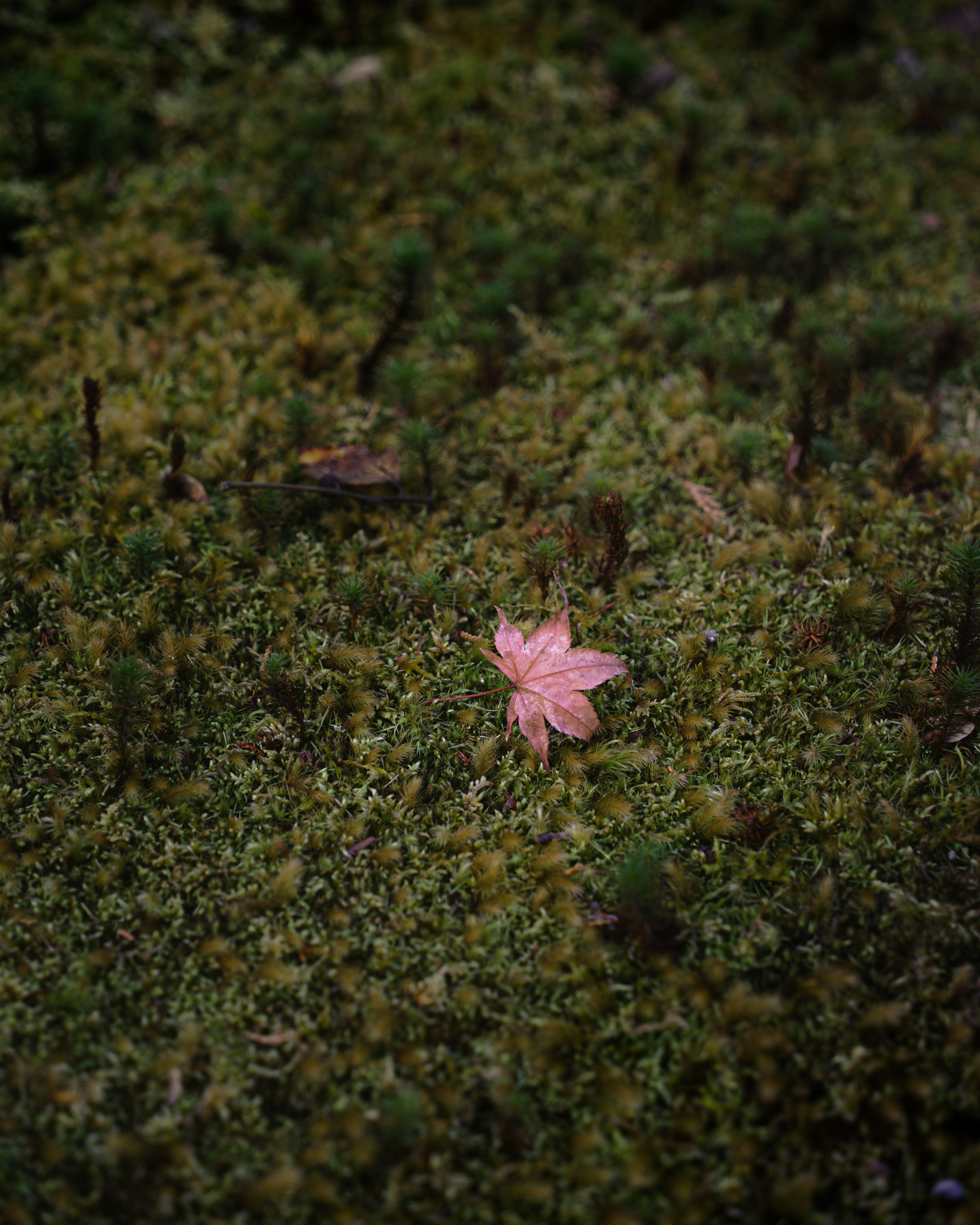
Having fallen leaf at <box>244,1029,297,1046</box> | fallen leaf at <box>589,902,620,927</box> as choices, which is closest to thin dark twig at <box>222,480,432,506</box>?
fallen leaf at <box>589,902,620,927</box>

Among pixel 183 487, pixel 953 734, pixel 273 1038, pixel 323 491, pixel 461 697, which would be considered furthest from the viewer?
pixel 183 487

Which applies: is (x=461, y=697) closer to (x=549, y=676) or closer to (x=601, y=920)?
(x=549, y=676)

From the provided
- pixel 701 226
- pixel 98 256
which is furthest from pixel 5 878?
pixel 701 226

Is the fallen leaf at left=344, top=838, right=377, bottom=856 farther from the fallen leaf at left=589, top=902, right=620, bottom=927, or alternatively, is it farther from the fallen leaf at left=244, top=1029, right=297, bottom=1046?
the fallen leaf at left=589, top=902, right=620, bottom=927

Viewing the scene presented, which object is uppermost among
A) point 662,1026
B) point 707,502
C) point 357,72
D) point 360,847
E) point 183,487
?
point 357,72

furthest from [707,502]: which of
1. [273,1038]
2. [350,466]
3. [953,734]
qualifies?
[273,1038]

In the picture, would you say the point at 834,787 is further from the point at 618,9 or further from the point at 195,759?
the point at 618,9

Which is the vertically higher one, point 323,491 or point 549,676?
point 323,491
